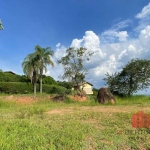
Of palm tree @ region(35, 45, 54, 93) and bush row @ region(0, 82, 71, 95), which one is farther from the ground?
palm tree @ region(35, 45, 54, 93)

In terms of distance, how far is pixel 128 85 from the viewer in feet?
66.0

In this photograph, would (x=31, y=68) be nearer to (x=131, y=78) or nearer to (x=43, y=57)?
(x=43, y=57)

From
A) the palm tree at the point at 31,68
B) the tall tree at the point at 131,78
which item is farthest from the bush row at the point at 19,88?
the tall tree at the point at 131,78

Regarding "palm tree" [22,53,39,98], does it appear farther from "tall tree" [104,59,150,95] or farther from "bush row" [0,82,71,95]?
"tall tree" [104,59,150,95]

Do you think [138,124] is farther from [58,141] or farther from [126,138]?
[58,141]

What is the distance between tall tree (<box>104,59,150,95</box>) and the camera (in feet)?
63.9

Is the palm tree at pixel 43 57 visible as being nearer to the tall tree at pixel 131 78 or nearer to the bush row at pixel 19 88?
the bush row at pixel 19 88

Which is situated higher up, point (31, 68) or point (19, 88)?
point (31, 68)

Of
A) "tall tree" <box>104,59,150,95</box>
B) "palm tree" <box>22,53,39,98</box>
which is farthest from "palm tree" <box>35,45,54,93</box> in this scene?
"tall tree" <box>104,59,150,95</box>

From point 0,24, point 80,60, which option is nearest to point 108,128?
point 0,24

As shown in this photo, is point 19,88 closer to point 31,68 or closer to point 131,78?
point 31,68

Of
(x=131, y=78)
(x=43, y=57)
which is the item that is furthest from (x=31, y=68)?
(x=131, y=78)

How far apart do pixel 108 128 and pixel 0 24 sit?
485 centimetres

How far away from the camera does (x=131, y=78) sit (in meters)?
20.0
